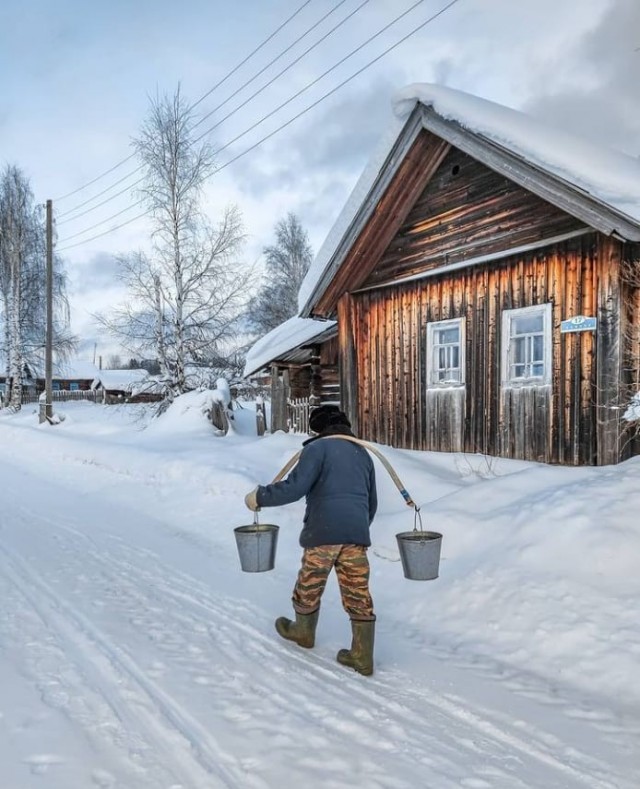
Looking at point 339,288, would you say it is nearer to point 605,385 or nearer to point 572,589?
point 605,385

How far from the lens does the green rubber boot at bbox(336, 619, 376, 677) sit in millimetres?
3883

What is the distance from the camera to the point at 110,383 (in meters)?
58.6

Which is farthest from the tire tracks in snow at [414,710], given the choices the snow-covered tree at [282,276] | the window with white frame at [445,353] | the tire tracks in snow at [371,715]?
the snow-covered tree at [282,276]

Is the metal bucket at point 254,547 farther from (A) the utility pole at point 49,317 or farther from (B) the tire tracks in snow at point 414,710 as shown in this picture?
(A) the utility pole at point 49,317

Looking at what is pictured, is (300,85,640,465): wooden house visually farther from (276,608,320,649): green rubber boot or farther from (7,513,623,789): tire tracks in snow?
(7,513,623,789): tire tracks in snow

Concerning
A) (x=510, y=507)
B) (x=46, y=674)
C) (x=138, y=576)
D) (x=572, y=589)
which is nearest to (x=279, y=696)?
(x=46, y=674)

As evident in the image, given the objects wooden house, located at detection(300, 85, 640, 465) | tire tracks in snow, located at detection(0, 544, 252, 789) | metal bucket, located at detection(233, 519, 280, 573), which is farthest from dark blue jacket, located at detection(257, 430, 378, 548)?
wooden house, located at detection(300, 85, 640, 465)

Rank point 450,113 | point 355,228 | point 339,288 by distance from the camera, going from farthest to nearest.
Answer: point 339,288 < point 355,228 < point 450,113

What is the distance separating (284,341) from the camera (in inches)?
627

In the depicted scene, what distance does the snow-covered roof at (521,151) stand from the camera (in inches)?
263

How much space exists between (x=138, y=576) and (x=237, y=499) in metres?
3.33

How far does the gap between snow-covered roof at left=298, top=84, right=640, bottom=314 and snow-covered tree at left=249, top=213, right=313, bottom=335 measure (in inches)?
979

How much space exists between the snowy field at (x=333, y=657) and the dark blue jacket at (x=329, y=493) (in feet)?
2.78

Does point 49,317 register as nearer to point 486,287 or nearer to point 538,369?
point 486,287
